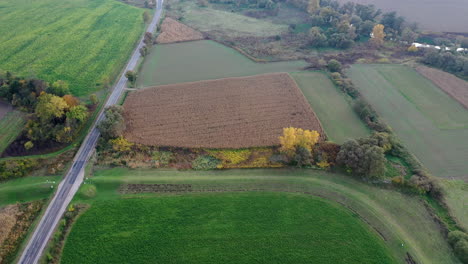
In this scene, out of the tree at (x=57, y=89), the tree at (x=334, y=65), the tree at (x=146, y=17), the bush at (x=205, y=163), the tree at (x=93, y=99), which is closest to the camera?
the bush at (x=205, y=163)

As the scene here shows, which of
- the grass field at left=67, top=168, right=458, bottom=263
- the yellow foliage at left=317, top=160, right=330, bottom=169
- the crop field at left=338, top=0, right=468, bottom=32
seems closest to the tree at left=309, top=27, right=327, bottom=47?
the crop field at left=338, top=0, right=468, bottom=32

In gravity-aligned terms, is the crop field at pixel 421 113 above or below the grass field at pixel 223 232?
above

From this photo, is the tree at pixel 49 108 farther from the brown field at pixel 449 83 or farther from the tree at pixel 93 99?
the brown field at pixel 449 83

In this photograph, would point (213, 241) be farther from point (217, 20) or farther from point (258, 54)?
point (217, 20)

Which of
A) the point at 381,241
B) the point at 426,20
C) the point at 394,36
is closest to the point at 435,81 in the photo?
the point at 394,36

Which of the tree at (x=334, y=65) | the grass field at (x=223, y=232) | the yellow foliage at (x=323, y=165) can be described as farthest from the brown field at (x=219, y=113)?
the grass field at (x=223, y=232)

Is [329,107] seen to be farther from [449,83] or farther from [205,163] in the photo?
[449,83]

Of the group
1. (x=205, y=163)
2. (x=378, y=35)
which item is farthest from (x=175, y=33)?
(x=378, y=35)
